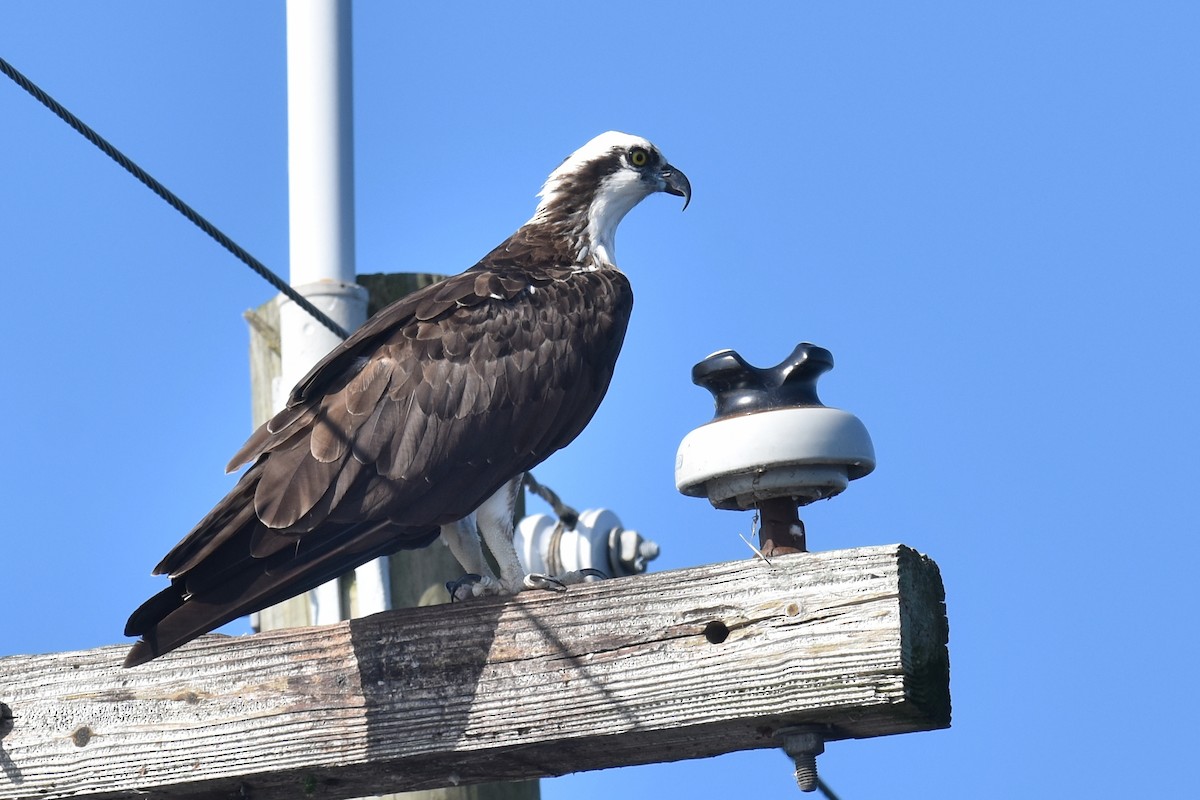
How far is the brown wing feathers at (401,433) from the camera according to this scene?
4.04m

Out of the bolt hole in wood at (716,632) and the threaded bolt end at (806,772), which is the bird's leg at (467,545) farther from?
the threaded bolt end at (806,772)

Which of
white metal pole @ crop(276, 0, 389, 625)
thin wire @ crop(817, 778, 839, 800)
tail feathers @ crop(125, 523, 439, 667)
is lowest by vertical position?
thin wire @ crop(817, 778, 839, 800)

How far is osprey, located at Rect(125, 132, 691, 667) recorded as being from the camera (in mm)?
4051

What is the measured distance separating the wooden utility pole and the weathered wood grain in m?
1.25

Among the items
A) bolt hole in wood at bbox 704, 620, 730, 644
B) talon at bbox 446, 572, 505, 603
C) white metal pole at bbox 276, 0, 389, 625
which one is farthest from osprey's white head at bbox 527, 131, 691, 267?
bolt hole in wood at bbox 704, 620, 730, 644

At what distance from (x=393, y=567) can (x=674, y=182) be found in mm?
1987

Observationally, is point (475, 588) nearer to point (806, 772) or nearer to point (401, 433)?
point (401, 433)

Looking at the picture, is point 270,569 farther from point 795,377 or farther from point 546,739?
point 795,377

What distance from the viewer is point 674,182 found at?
677cm

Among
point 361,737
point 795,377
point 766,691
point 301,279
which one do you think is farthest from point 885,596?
point 301,279

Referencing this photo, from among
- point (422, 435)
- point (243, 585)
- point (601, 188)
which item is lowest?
point (243, 585)

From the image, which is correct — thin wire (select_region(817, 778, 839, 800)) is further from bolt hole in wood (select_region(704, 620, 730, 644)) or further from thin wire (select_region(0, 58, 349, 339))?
thin wire (select_region(0, 58, 349, 339))

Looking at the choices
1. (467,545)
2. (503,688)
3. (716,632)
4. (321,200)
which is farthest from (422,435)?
(321,200)

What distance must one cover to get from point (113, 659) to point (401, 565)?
5.33 ft
